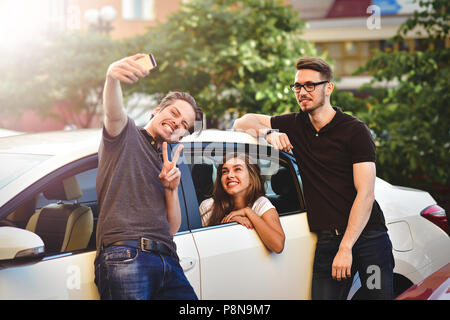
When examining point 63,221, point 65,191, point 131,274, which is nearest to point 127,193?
point 131,274

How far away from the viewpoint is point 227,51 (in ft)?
28.2

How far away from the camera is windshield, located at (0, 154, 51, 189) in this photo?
221cm

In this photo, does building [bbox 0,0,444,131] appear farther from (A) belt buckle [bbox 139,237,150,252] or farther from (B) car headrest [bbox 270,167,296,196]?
(A) belt buckle [bbox 139,237,150,252]

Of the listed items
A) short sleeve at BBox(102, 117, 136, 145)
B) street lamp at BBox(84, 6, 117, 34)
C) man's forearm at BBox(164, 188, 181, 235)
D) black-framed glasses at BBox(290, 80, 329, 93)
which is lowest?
man's forearm at BBox(164, 188, 181, 235)

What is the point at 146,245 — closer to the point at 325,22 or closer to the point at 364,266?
the point at 364,266

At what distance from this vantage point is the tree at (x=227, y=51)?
8.52 m

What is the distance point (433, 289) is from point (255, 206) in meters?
1.06

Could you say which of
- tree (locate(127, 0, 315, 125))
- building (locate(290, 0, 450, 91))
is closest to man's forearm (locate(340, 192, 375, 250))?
tree (locate(127, 0, 315, 125))

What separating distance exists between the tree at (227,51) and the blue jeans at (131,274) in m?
6.25

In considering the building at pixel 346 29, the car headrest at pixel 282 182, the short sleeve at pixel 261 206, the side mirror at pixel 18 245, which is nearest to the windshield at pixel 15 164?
the side mirror at pixel 18 245

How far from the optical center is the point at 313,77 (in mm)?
2686

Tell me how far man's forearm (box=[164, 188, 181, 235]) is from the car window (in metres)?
0.49
